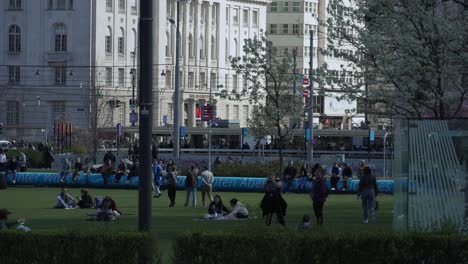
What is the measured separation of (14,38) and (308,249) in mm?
87564

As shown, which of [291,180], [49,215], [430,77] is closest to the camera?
[430,77]

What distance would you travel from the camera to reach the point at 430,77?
30828mm

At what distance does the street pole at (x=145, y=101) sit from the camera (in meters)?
18.6

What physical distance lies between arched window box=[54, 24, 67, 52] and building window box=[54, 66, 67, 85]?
1519mm

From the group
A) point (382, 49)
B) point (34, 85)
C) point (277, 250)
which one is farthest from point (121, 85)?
point (277, 250)

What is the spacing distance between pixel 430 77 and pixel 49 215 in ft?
49.6

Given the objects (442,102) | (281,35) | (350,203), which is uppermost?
(281,35)

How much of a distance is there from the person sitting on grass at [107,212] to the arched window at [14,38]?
6690 centimetres

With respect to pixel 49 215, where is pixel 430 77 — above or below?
above

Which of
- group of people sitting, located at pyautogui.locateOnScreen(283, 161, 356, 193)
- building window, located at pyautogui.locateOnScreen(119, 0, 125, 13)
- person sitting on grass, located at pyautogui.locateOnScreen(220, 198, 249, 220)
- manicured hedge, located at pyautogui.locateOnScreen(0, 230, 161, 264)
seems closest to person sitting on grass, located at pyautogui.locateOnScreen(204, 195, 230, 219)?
person sitting on grass, located at pyautogui.locateOnScreen(220, 198, 249, 220)

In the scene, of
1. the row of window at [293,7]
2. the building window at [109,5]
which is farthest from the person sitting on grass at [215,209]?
the row of window at [293,7]

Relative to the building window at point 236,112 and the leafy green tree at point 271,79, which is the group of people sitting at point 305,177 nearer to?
the leafy green tree at point 271,79

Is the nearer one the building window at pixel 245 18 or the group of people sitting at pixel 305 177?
the group of people sitting at pixel 305 177

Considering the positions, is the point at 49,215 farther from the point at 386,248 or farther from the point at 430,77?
the point at 386,248
